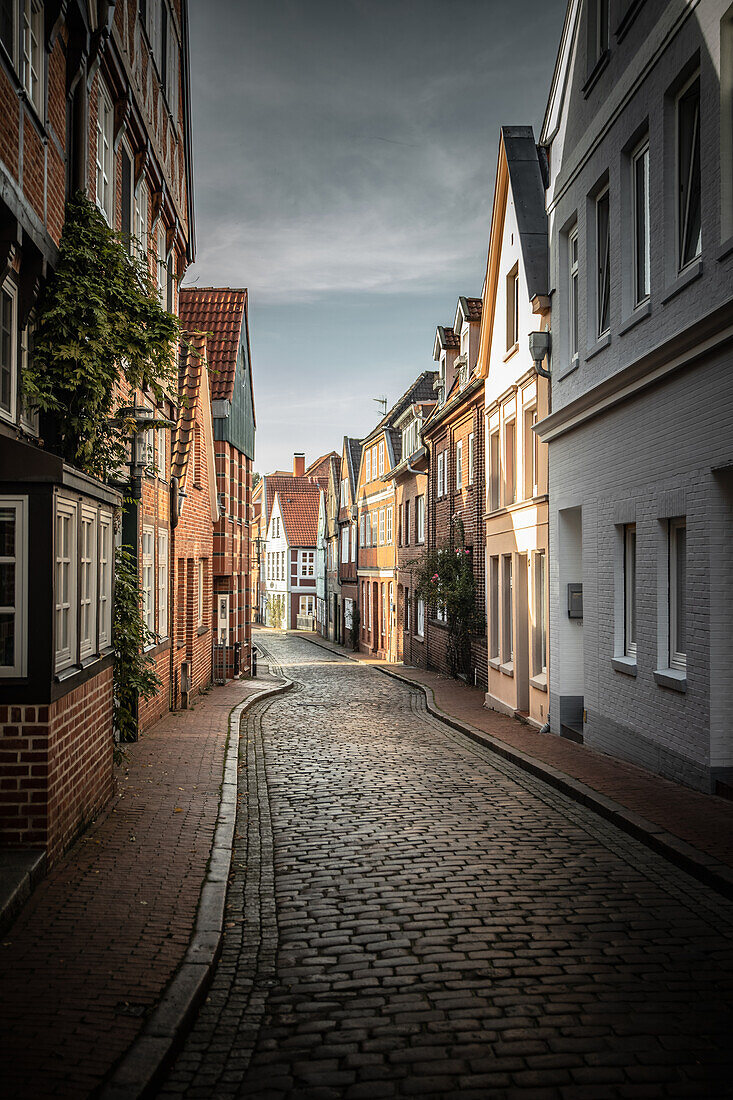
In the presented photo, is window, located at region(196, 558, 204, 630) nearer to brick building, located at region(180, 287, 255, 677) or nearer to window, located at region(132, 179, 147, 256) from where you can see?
brick building, located at region(180, 287, 255, 677)

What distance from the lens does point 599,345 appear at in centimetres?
1205

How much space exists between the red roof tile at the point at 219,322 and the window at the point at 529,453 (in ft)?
35.0

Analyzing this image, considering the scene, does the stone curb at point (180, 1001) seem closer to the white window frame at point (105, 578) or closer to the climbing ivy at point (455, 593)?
the white window frame at point (105, 578)

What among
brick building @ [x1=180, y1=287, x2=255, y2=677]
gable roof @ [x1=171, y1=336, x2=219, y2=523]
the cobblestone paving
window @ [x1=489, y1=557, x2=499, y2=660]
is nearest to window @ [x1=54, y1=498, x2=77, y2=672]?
the cobblestone paving

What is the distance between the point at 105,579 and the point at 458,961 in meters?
4.63

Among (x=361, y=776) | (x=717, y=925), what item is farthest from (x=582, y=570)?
(x=717, y=925)

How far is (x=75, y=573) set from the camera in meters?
7.02

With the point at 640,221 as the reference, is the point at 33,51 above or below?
above

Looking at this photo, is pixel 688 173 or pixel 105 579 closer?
pixel 105 579

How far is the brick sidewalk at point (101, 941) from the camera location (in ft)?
13.1

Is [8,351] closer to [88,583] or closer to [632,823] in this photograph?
[88,583]

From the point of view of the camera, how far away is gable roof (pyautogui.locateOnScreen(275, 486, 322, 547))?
74125 millimetres

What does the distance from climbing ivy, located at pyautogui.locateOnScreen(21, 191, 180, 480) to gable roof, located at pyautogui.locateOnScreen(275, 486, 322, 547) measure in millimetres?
63425

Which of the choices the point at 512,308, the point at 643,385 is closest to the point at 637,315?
the point at 643,385
